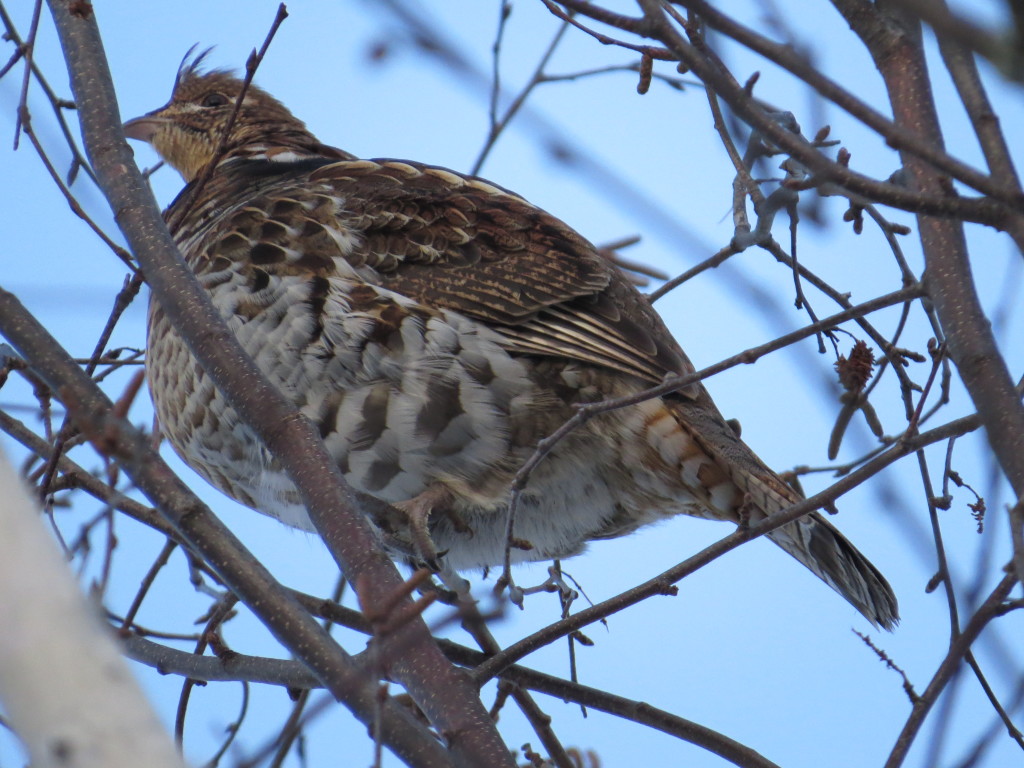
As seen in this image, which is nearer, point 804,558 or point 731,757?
point 731,757

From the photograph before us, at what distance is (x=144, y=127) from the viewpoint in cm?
696

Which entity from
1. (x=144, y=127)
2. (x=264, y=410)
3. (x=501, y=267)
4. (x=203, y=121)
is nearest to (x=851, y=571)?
(x=501, y=267)

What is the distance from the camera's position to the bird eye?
690cm

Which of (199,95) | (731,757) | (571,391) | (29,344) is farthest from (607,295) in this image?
(199,95)

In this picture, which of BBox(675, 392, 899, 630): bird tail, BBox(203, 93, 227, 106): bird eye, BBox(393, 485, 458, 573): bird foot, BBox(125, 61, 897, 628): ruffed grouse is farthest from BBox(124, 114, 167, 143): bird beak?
BBox(675, 392, 899, 630): bird tail

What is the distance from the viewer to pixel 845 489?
2.65 metres

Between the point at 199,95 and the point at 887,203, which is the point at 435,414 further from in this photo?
the point at 199,95

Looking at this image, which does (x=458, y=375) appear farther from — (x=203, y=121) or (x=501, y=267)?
(x=203, y=121)

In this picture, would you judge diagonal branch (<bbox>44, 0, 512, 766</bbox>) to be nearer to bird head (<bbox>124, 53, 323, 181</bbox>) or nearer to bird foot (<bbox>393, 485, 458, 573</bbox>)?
bird foot (<bbox>393, 485, 458, 573</bbox>)

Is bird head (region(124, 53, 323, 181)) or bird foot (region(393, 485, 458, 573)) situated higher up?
bird head (region(124, 53, 323, 181))

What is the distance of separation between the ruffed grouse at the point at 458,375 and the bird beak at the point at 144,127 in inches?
85.4

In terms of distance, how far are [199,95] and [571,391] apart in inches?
139

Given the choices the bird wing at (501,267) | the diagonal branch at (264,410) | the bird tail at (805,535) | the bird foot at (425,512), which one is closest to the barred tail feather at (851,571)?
the bird tail at (805,535)

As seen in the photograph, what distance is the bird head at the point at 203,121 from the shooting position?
22.0 ft
